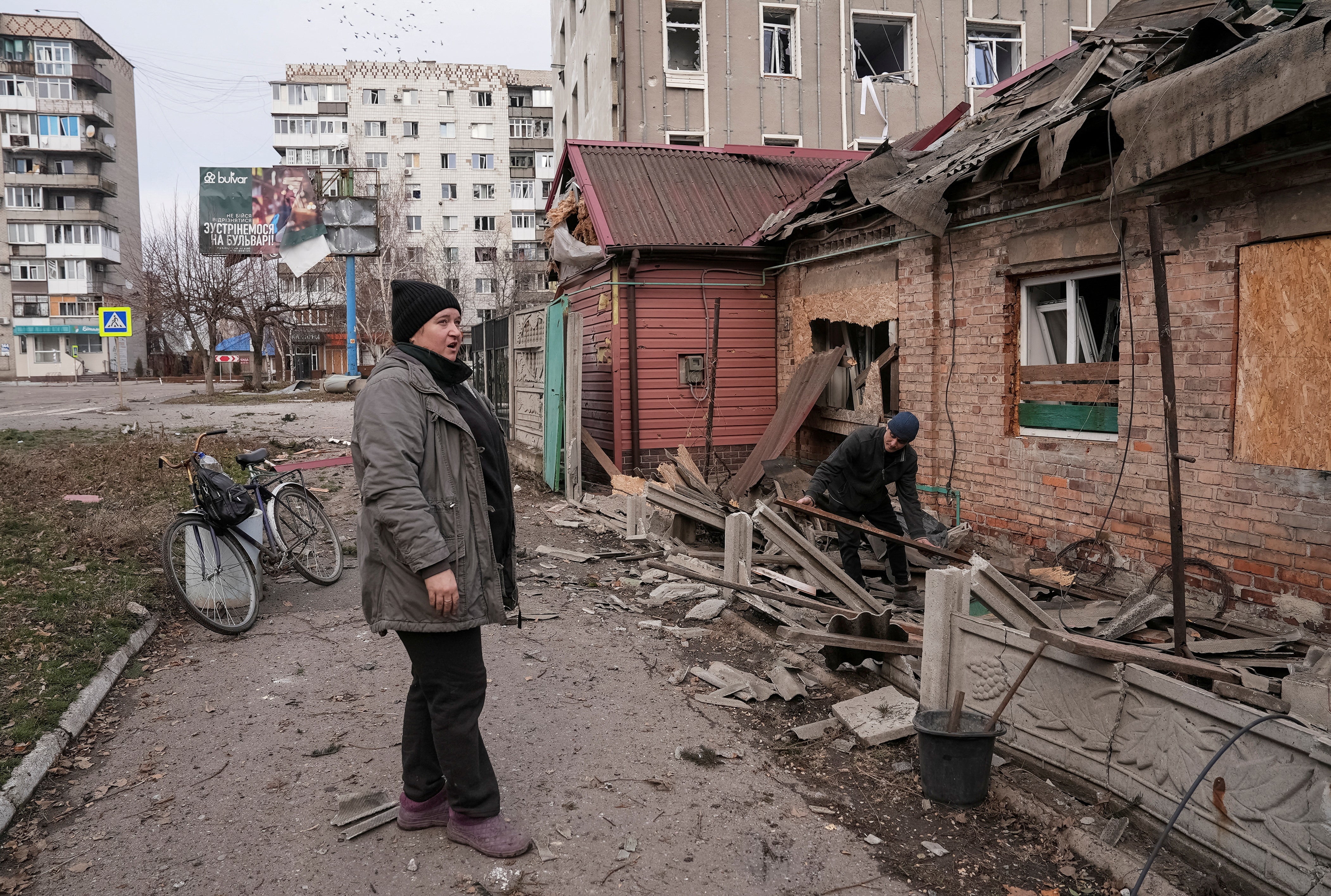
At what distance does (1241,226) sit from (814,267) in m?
6.13

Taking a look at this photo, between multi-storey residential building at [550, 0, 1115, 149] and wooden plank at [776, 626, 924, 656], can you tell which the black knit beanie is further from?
multi-storey residential building at [550, 0, 1115, 149]

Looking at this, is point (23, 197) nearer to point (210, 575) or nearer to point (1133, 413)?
point (210, 575)

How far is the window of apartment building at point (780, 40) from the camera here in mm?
22562

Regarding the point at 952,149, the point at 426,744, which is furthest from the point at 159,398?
the point at 426,744

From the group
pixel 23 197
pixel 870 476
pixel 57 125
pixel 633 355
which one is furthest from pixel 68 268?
pixel 870 476

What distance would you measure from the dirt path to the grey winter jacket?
1.00m

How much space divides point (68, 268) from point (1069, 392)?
69250 mm

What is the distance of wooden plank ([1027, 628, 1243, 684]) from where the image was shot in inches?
136

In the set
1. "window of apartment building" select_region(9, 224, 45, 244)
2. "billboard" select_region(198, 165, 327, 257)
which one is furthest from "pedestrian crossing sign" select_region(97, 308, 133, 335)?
"window of apartment building" select_region(9, 224, 45, 244)

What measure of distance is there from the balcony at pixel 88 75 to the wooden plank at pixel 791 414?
66887mm

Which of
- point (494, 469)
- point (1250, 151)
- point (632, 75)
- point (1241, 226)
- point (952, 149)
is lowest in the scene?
point (494, 469)

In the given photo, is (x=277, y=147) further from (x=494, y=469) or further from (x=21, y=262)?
(x=494, y=469)

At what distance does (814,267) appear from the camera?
454 inches

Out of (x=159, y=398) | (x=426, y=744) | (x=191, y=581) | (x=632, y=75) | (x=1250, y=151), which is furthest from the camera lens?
(x=159, y=398)
